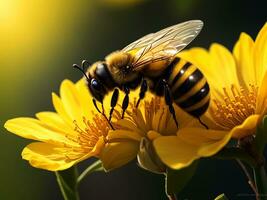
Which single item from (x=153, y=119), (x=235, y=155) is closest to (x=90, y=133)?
(x=153, y=119)

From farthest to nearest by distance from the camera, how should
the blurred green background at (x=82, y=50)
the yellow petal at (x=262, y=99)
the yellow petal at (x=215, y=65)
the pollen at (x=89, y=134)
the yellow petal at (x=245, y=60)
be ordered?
the blurred green background at (x=82, y=50), the yellow petal at (x=215, y=65), the yellow petal at (x=245, y=60), the pollen at (x=89, y=134), the yellow petal at (x=262, y=99)

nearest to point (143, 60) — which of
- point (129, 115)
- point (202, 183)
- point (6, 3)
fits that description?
point (129, 115)

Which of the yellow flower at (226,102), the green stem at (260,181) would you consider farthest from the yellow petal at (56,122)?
the green stem at (260,181)

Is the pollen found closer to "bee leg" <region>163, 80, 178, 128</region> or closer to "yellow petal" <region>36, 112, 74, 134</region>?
"yellow petal" <region>36, 112, 74, 134</region>

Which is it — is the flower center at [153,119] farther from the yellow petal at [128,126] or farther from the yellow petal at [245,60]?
the yellow petal at [245,60]

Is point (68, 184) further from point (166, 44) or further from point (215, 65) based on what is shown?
point (215, 65)
